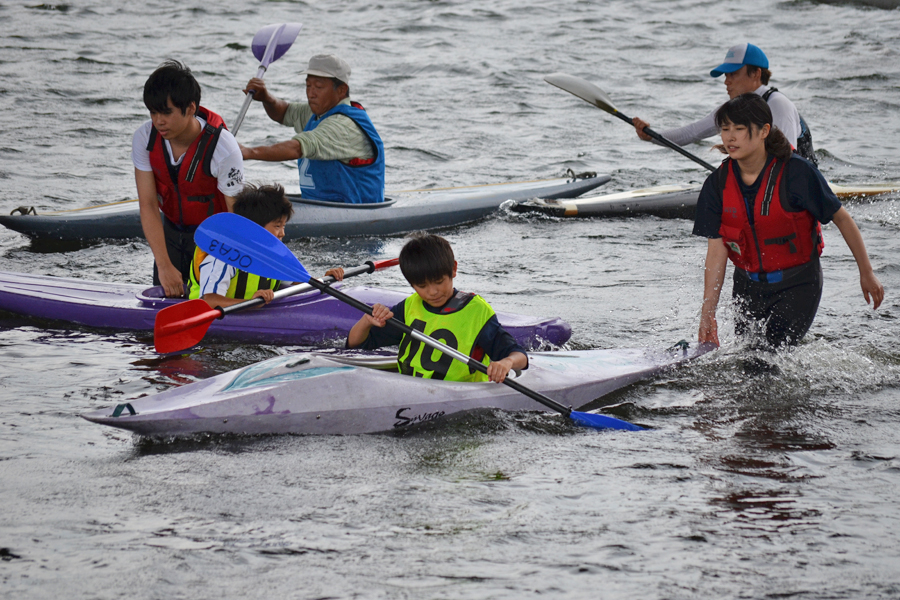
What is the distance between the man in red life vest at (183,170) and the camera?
4105 millimetres

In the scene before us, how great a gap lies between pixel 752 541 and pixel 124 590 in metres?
1.59

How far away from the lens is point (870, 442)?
10.8ft

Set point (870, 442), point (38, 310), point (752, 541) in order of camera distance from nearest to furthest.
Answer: point (752, 541)
point (870, 442)
point (38, 310)

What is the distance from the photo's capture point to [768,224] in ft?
11.4

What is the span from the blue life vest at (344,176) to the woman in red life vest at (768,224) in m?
2.85

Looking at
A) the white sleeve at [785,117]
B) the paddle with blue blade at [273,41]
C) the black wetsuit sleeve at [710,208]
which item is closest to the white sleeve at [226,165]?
the black wetsuit sleeve at [710,208]

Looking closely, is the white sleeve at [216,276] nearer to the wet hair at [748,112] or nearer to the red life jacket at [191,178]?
the red life jacket at [191,178]

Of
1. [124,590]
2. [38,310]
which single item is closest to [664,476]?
[124,590]

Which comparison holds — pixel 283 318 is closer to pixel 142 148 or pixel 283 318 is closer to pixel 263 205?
pixel 263 205

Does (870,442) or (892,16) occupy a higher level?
(892,16)

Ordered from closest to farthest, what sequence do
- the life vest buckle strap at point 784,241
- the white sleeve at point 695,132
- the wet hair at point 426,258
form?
the wet hair at point 426,258 → the life vest buckle strap at point 784,241 → the white sleeve at point 695,132

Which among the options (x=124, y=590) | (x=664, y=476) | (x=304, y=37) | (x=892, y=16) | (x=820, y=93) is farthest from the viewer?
(x=892, y=16)

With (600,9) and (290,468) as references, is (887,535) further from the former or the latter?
(600,9)

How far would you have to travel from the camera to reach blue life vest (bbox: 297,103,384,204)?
6.03 meters
